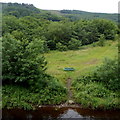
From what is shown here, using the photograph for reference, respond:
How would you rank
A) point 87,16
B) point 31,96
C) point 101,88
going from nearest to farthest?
point 31,96 → point 101,88 → point 87,16

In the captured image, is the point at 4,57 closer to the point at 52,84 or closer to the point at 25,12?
the point at 52,84

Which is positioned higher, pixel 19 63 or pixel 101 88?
pixel 19 63

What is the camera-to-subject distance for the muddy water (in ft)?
40.3

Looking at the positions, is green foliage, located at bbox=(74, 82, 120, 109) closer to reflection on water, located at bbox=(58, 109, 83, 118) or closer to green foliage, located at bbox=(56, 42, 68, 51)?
reflection on water, located at bbox=(58, 109, 83, 118)

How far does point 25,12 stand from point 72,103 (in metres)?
82.8

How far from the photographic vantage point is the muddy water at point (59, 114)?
12282 millimetres

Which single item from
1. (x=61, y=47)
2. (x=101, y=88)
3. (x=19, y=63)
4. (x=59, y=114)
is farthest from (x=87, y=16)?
(x=59, y=114)

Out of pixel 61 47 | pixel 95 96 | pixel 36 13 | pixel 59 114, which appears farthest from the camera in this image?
pixel 36 13

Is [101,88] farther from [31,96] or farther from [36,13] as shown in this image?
[36,13]

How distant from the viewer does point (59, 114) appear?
12672 millimetres

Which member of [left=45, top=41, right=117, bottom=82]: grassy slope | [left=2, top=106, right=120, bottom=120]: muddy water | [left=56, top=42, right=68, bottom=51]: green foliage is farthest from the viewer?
[left=56, top=42, right=68, bottom=51]: green foliage

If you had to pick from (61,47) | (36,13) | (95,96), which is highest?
(36,13)

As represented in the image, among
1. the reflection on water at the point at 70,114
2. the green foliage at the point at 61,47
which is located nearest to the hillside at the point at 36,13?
the green foliage at the point at 61,47

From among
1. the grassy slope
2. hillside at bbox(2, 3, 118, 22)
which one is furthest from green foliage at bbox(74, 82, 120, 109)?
hillside at bbox(2, 3, 118, 22)
